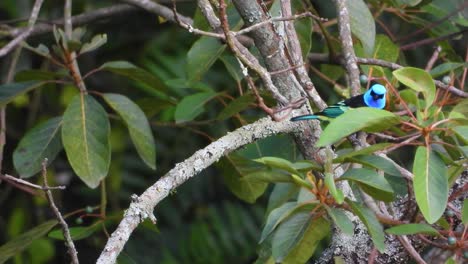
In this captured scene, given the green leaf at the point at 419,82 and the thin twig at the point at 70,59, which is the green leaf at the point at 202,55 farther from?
the green leaf at the point at 419,82

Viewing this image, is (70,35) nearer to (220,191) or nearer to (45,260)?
(45,260)

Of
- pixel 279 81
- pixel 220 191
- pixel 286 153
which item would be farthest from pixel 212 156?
pixel 220 191

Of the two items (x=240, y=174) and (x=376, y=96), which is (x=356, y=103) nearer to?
(x=376, y=96)

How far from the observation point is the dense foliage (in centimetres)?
203

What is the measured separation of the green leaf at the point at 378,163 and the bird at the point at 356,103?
160 millimetres

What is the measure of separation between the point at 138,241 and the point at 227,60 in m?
2.06

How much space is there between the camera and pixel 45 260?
4.54 metres

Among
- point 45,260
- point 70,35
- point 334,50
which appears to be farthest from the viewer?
point 45,260

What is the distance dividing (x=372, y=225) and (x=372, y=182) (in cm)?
10

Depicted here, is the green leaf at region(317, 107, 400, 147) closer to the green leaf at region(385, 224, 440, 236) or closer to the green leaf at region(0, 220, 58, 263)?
the green leaf at region(385, 224, 440, 236)

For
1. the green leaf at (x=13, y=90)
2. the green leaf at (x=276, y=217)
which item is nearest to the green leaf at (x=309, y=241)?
the green leaf at (x=276, y=217)

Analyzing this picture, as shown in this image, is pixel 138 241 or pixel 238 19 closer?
pixel 238 19

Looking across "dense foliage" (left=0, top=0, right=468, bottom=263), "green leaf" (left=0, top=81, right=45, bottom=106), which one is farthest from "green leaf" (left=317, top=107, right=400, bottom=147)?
"green leaf" (left=0, top=81, right=45, bottom=106)

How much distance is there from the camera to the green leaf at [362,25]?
2795 mm
